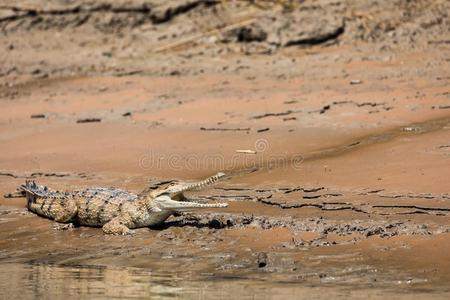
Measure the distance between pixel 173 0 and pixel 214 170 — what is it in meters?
7.14

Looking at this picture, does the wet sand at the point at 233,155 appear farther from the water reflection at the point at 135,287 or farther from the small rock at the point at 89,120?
the small rock at the point at 89,120

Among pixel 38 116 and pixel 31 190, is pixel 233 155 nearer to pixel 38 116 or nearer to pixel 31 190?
pixel 31 190

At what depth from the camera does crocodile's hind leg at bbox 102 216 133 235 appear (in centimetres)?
856

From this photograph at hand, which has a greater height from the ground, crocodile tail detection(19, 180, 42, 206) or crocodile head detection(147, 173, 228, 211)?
crocodile head detection(147, 173, 228, 211)

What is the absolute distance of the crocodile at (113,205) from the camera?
8.30 meters

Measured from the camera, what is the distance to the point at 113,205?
29.1 ft

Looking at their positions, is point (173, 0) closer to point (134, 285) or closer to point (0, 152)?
point (0, 152)

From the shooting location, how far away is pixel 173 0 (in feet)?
53.6

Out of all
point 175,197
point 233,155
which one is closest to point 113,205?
point 175,197

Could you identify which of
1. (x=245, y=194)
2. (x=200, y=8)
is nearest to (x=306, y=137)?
(x=245, y=194)

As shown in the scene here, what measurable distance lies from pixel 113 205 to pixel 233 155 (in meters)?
1.65

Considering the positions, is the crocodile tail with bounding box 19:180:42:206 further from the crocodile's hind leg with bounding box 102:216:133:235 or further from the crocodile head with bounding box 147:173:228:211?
the crocodile head with bounding box 147:173:228:211

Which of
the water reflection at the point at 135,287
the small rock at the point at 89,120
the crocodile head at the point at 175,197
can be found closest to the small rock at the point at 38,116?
the small rock at the point at 89,120

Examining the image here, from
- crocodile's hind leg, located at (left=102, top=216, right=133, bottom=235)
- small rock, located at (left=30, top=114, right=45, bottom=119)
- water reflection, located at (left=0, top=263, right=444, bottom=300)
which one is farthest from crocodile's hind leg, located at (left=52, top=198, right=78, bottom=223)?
small rock, located at (left=30, top=114, right=45, bottom=119)
